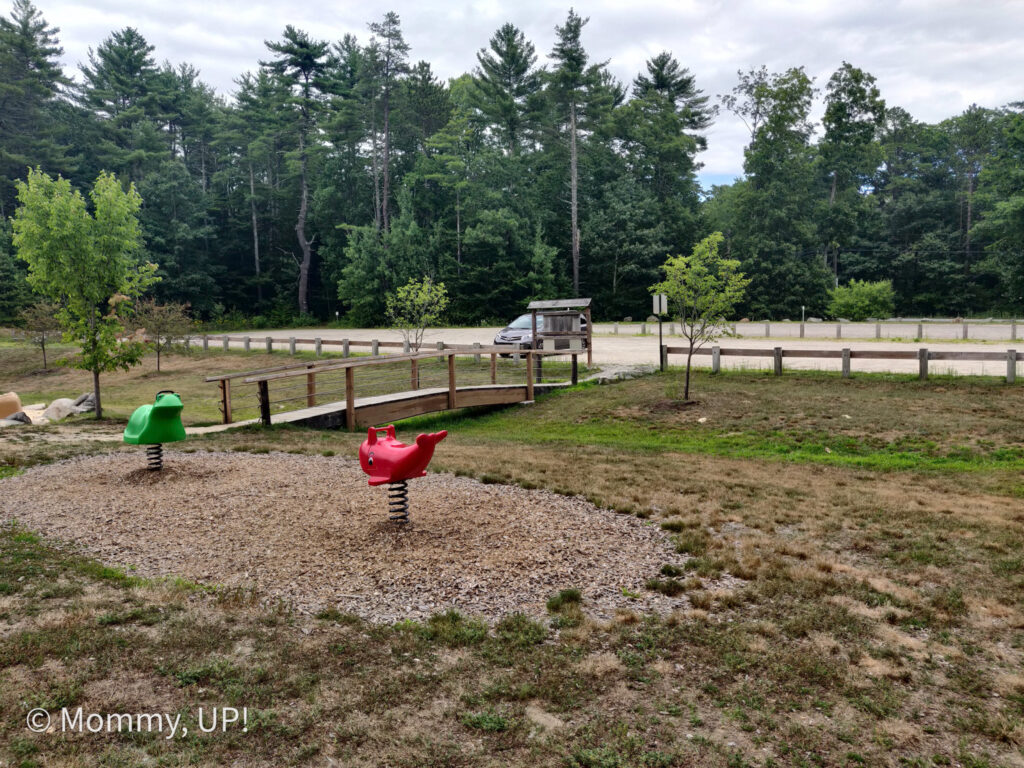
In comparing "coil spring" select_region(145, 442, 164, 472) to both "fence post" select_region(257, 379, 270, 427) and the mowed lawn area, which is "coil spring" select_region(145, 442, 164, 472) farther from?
"fence post" select_region(257, 379, 270, 427)

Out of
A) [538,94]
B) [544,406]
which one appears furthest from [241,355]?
[538,94]

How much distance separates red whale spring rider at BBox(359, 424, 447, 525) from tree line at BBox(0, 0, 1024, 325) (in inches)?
1410

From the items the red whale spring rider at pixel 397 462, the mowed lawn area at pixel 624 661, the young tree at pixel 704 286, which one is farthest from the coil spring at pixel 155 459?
the young tree at pixel 704 286

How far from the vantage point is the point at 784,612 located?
4.74 m

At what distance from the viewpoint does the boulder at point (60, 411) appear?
16.0 m

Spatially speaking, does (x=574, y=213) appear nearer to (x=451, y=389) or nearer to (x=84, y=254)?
(x=451, y=389)

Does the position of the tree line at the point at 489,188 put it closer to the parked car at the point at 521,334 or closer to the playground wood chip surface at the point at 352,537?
the parked car at the point at 521,334

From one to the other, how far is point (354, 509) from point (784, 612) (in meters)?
4.10

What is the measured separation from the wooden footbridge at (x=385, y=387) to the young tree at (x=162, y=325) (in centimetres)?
776

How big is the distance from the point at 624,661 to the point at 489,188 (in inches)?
1701

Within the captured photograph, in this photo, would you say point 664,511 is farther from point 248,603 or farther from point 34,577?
point 34,577

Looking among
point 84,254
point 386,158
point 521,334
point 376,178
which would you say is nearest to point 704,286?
point 521,334

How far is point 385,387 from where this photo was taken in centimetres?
1931

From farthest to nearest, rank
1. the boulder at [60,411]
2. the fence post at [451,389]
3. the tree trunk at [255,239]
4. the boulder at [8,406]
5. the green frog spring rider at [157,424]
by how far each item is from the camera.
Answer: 1. the tree trunk at [255,239]
2. the boulder at [60,411]
3. the boulder at [8,406]
4. the fence post at [451,389]
5. the green frog spring rider at [157,424]
